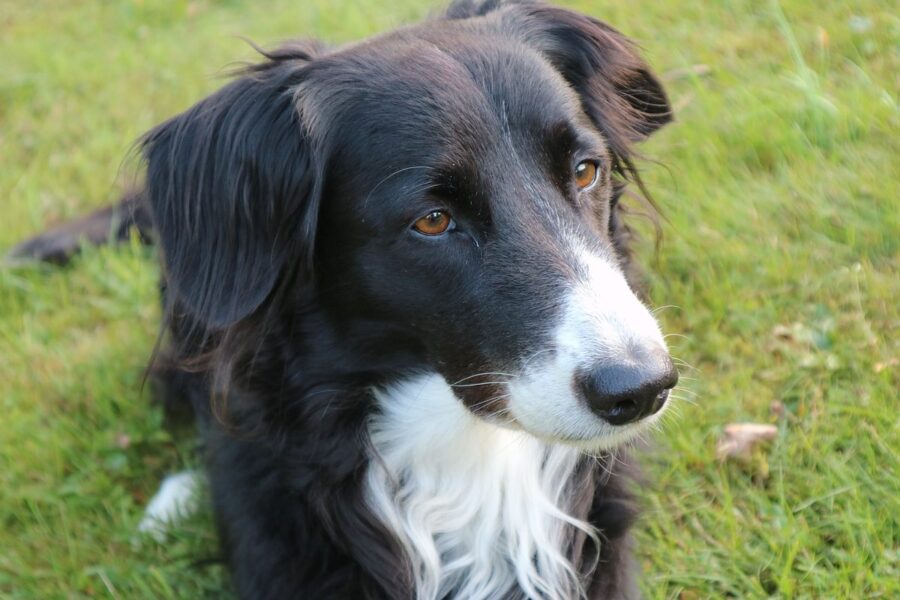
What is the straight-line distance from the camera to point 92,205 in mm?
4891

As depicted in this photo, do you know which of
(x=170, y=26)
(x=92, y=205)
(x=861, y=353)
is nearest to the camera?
(x=861, y=353)

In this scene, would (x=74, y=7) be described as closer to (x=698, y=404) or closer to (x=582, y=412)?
(x=698, y=404)

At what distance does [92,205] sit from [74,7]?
2.73m

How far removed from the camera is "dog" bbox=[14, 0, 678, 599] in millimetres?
2152

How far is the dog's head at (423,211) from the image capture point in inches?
83.6

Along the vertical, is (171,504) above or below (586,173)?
below

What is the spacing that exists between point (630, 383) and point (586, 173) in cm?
64

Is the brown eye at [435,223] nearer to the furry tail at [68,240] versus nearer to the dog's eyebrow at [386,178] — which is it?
the dog's eyebrow at [386,178]

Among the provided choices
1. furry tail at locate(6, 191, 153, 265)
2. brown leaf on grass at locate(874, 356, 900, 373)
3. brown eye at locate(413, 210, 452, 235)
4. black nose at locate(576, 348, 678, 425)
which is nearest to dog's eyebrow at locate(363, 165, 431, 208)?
brown eye at locate(413, 210, 452, 235)

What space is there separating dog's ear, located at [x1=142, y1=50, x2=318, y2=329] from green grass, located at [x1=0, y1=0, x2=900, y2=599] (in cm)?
49

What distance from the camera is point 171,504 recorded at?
3301 millimetres

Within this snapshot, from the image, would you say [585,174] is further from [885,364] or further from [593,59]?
[885,364]

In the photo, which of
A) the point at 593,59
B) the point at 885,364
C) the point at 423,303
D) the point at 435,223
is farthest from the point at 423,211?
the point at 885,364

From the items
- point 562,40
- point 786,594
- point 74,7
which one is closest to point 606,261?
point 562,40
